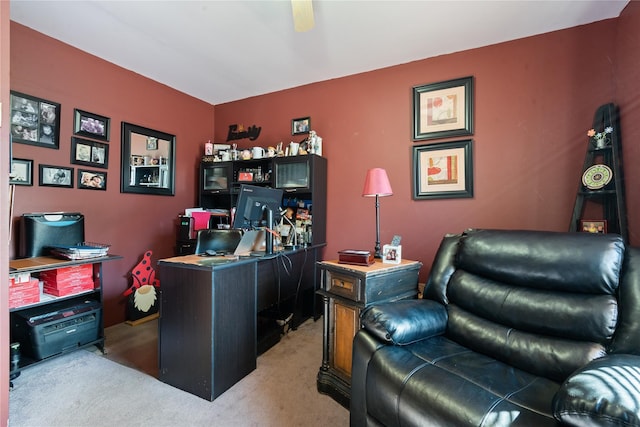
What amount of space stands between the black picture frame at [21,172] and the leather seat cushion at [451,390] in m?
2.93

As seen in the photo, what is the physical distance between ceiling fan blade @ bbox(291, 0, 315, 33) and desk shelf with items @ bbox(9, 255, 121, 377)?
88.7 inches

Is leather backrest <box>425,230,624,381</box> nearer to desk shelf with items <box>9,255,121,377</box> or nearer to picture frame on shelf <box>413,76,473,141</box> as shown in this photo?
picture frame on shelf <box>413,76,473,141</box>

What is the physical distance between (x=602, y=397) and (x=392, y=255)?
4.06 ft

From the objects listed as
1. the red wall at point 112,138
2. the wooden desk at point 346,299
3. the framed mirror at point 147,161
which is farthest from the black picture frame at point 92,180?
the wooden desk at point 346,299

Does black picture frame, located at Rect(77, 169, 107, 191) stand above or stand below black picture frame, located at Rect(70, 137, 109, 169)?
below

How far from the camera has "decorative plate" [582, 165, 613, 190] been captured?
6.63 ft

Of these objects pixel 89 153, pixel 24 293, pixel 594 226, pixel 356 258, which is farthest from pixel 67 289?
pixel 594 226

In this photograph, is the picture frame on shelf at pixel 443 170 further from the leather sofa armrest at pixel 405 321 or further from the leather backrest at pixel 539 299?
the leather sofa armrest at pixel 405 321

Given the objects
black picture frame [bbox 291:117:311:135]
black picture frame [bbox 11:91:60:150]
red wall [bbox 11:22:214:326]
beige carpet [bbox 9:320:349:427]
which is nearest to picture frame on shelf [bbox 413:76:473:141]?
black picture frame [bbox 291:117:311:135]

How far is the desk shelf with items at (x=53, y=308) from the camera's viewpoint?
196 centimetres

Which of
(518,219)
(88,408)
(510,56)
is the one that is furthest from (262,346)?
(510,56)

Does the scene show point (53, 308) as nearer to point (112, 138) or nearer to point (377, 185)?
point (112, 138)

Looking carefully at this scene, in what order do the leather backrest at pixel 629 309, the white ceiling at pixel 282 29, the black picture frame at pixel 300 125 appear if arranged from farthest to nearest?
the black picture frame at pixel 300 125 < the white ceiling at pixel 282 29 < the leather backrest at pixel 629 309

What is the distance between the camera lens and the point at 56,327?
2.09m
